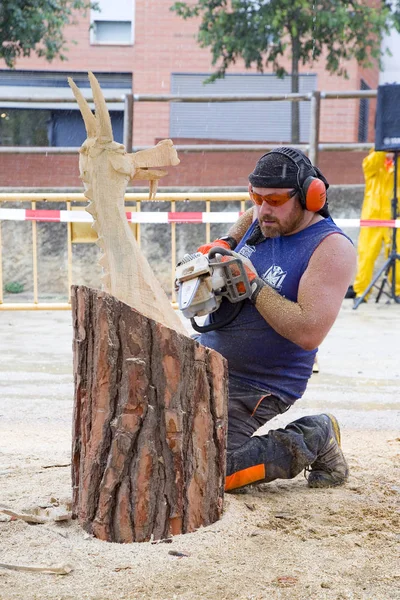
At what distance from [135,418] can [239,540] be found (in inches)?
18.7

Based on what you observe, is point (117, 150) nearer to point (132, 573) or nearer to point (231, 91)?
point (132, 573)

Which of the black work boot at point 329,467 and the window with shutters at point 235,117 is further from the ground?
the window with shutters at point 235,117

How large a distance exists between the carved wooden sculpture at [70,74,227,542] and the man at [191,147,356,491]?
394mm

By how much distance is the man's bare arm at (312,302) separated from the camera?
2.69 metres

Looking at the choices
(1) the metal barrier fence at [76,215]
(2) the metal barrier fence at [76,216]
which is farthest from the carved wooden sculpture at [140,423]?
(1) the metal barrier fence at [76,215]

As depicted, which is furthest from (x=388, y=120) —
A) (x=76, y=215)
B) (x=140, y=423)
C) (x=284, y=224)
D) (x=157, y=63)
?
(x=157, y=63)

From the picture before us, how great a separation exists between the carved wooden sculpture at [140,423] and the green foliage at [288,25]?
13387 mm

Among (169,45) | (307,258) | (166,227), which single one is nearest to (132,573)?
(307,258)

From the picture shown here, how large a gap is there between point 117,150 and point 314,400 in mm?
2385

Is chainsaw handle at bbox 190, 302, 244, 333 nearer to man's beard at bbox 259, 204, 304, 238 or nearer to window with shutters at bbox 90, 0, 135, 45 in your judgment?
man's beard at bbox 259, 204, 304, 238

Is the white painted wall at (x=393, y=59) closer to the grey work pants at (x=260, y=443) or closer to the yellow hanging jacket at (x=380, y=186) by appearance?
the yellow hanging jacket at (x=380, y=186)

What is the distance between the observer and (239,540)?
2.36 meters

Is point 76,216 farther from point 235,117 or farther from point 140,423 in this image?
point 235,117

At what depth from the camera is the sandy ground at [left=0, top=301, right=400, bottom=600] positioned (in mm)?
2043
